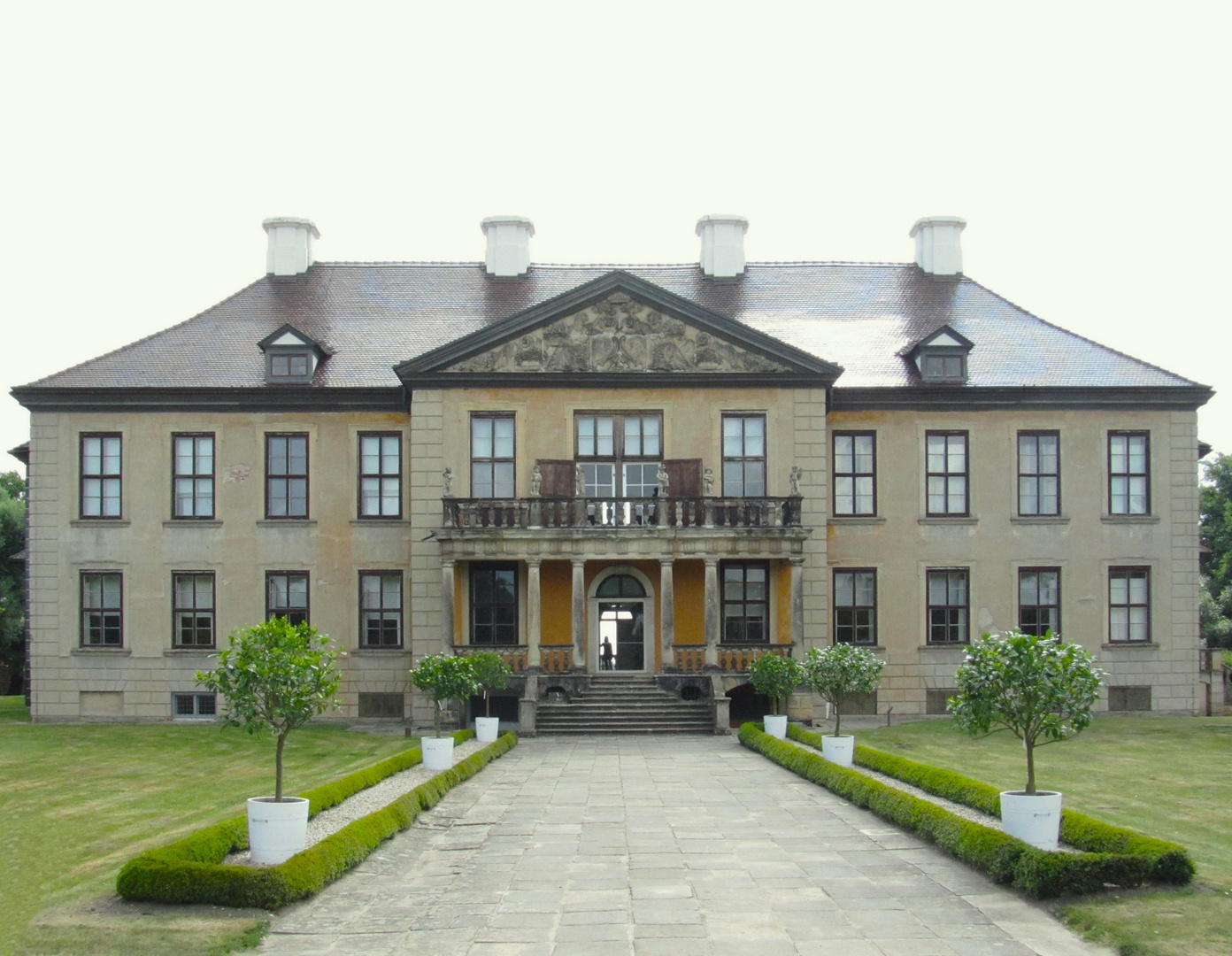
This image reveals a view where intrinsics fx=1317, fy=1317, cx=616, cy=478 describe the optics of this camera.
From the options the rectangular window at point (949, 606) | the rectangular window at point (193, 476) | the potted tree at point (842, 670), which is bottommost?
the potted tree at point (842, 670)

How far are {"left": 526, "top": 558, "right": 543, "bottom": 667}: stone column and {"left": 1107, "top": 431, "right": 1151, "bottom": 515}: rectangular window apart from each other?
16808mm

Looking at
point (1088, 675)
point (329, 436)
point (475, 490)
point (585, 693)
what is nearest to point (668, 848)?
point (1088, 675)

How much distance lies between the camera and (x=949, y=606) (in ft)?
124

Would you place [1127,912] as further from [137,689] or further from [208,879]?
[137,689]

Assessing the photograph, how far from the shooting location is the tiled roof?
125 ft

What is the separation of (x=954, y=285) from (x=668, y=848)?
30.4m

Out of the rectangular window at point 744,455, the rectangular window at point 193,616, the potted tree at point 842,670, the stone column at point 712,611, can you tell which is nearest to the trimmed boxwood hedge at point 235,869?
the potted tree at point 842,670

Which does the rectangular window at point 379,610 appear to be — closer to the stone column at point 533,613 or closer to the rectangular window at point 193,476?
the stone column at point 533,613

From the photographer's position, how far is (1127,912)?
1303 cm

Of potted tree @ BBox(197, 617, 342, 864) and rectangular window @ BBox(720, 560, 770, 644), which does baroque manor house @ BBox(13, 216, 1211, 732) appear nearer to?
rectangular window @ BBox(720, 560, 770, 644)

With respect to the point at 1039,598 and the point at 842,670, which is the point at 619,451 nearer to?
the point at 842,670

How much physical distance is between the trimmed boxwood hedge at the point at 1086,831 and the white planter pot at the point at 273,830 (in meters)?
9.04

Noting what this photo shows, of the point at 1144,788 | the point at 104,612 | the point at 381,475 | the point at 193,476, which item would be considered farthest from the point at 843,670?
the point at 104,612

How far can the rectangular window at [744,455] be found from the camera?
36812mm
